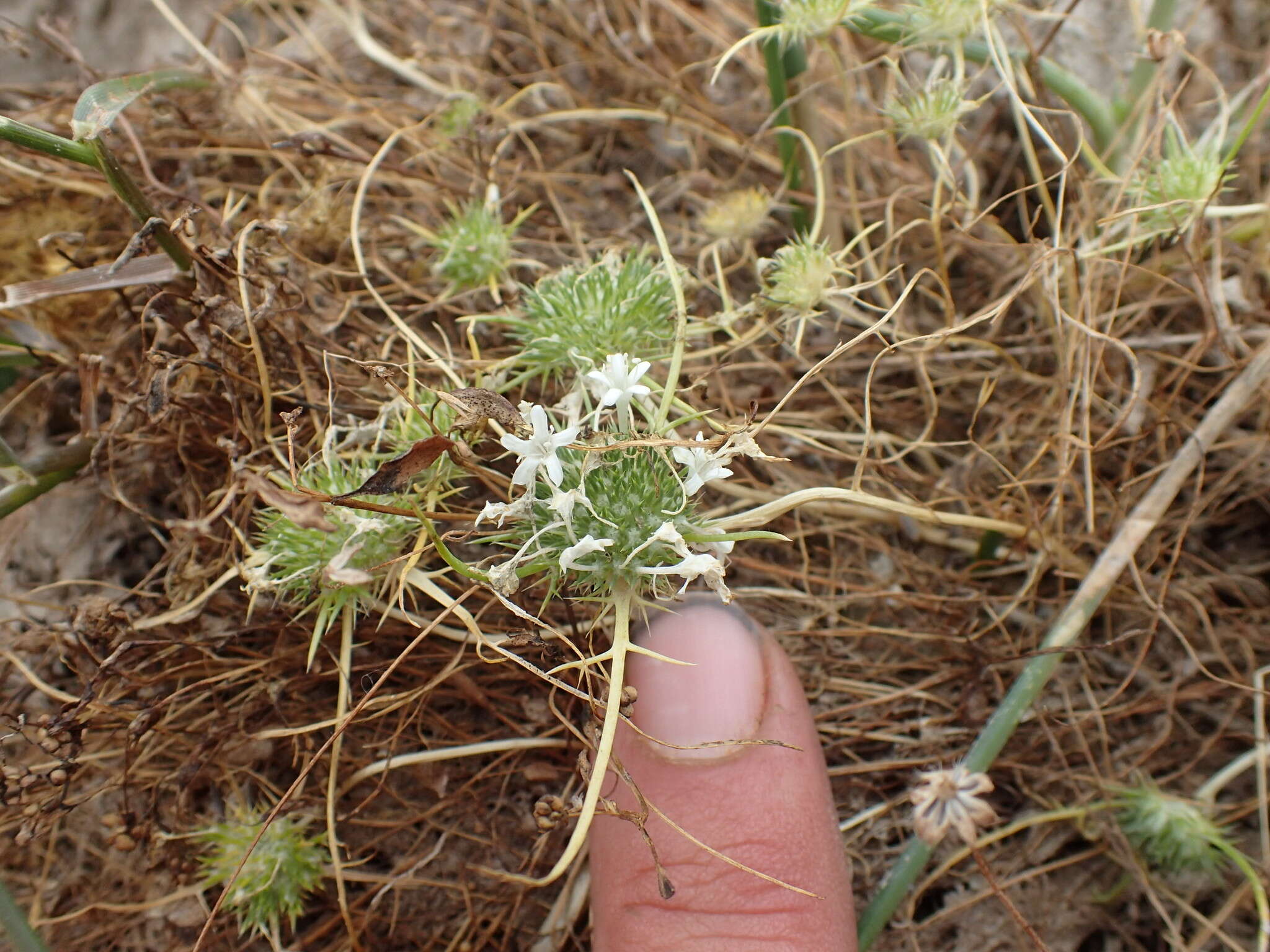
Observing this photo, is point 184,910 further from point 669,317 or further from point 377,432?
point 669,317

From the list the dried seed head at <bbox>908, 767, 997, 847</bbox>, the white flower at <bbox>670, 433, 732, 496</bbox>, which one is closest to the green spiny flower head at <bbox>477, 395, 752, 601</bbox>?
the white flower at <bbox>670, 433, 732, 496</bbox>

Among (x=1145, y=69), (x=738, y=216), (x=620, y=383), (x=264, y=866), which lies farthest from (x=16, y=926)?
(x=1145, y=69)

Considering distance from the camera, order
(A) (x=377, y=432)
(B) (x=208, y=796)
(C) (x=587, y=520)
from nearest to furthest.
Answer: (C) (x=587, y=520)
(A) (x=377, y=432)
(B) (x=208, y=796)

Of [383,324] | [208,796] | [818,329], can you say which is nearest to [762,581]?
[818,329]

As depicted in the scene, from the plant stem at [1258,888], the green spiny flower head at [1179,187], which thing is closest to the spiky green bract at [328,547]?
the green spiny flower head at [1179,187]

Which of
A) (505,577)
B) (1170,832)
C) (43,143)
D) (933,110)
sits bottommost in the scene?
(1170,832)

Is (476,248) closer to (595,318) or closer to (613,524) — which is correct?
(595,318)
